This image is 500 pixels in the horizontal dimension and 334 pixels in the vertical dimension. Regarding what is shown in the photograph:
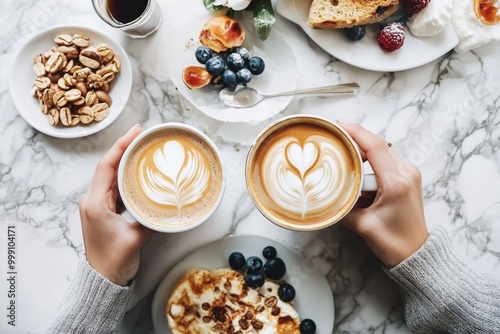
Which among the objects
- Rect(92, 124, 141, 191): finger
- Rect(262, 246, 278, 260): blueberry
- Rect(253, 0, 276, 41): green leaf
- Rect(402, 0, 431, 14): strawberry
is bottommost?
Rect(262, 246, 278, 260): blueberry

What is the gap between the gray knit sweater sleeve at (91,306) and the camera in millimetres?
1352

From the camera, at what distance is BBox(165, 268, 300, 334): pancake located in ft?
4.64

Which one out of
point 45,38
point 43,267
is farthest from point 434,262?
point 45,38

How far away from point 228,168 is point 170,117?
22 cm

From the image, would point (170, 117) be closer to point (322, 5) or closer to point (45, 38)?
point (45, 38)

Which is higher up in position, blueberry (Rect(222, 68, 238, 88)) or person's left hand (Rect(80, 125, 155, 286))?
blueberry (Rect(222, 68, 238, 88))

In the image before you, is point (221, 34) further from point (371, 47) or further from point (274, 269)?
point (274, 269)

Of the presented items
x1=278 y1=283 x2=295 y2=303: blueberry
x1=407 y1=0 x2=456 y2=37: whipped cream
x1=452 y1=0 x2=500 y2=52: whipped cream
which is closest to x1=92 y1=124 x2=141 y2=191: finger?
x1=278 y1=283 x2=295 y2=303: blueberry

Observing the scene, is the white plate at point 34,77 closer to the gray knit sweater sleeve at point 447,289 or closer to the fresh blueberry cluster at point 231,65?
the fresh blueberry cluster at point 231,65

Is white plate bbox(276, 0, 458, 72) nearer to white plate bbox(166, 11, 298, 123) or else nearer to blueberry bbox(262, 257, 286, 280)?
white plate bbox(166, 11, 298, 123)

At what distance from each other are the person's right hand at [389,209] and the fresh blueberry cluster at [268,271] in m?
0.23

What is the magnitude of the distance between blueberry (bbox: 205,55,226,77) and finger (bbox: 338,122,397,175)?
1.27 ft

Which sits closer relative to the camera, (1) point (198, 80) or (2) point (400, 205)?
(2) point (400, 205)

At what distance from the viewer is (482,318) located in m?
1.36
